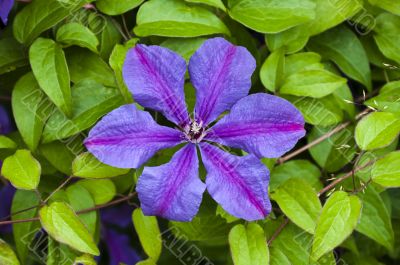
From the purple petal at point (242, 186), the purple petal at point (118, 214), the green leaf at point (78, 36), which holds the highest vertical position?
the green leaf at point (78, 36)

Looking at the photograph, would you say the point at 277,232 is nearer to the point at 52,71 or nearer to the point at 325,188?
the point at 325,188

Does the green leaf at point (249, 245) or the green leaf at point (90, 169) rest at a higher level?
the green leaf at point (90, 169)

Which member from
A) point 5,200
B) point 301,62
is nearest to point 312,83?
point 301,62

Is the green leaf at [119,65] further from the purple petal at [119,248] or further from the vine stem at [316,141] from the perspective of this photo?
the purple petal at [119,248]

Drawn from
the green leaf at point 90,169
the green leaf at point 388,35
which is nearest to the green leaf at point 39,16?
the green leaf at point 90,169

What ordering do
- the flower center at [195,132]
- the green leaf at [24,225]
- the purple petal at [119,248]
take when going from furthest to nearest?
the purple petal at [119,248], the green leaf at [24,225], the flower center at [195,132]

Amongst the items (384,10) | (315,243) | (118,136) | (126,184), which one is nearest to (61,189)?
(126,184)
